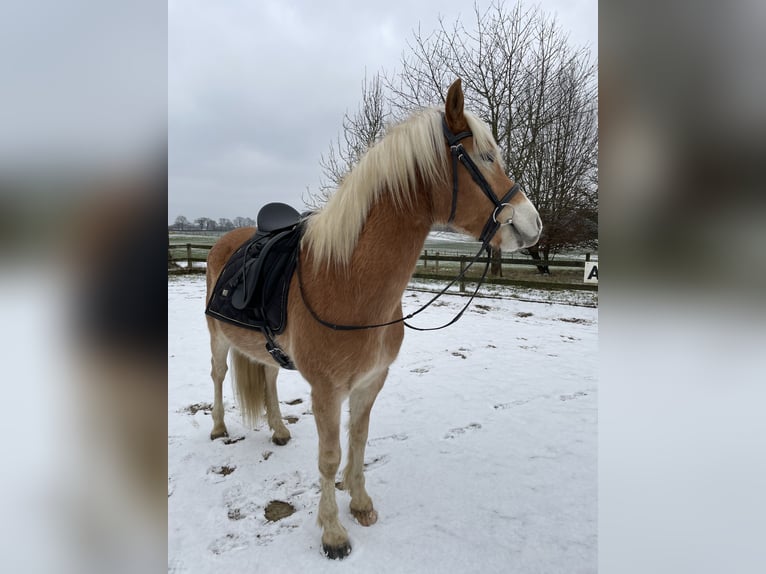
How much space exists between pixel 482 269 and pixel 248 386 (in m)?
10.5

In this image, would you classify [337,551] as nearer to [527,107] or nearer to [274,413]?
[274,413]

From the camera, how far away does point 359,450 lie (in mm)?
2314

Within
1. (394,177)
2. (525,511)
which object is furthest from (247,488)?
(394,177)

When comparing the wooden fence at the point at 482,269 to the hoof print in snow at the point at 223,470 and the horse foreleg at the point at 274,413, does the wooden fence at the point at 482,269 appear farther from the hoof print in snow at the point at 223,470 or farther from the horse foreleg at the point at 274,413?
the hoof print in snow at the point at 223,470

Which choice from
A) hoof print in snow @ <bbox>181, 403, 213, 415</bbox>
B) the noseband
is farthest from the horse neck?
hoof print in snow @ <bbox>181, 403, 213, 415</bbox>

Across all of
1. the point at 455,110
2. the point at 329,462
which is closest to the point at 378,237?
the point at 455,110

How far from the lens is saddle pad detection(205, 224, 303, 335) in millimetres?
2129

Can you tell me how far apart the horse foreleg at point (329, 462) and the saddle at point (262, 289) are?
43 cm

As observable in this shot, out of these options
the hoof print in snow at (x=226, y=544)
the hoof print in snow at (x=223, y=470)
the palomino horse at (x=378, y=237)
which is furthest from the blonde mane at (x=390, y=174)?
the hoof print in snow at (x=223, y=470)
